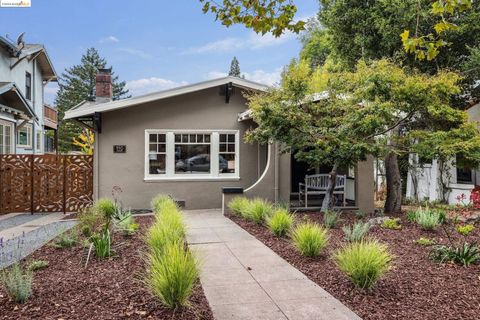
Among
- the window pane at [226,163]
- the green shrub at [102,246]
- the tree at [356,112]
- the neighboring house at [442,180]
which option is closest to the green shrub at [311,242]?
the green shrub at [102,246]

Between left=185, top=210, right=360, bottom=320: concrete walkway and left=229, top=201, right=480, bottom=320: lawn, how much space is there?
0.20m

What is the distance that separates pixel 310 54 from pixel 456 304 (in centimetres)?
2931

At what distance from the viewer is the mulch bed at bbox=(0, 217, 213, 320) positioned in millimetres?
3828

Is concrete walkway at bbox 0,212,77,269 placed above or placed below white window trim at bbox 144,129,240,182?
below

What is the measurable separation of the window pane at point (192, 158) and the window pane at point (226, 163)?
1.33ft

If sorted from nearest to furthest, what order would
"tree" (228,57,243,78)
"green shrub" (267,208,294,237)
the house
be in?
"green shrub" (267,208,294,237)
the house
"tree" (228,57,243,78)

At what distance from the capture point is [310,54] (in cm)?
3156

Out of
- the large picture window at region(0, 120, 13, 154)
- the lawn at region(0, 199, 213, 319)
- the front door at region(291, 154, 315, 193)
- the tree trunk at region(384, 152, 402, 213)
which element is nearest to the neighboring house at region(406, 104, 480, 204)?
the tree trunk at region(384, 152, 402, 213)

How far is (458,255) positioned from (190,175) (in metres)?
7.97

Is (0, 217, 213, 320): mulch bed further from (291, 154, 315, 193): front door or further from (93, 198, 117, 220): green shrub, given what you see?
(291, 154, 315, 193): front door

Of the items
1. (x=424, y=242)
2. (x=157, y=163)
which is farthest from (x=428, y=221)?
(x=157, y=163)

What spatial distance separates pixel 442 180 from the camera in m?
15.0

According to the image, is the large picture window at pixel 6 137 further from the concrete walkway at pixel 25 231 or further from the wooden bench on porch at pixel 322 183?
the wooden bench on porch at pixel 322 183

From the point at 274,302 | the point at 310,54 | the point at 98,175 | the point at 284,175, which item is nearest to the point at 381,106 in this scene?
the point at 284,175
